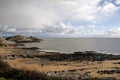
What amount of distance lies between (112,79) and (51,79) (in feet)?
41.5

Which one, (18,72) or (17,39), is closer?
(18,72)

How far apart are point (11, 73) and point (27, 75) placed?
2.11 metres

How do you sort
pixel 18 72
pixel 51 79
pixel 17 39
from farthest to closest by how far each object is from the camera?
pixel 17 39
pixel 18 72
pixel 51 79

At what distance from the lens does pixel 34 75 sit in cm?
2089

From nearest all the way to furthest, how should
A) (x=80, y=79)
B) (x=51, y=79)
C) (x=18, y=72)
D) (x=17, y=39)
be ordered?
(x=51, y=79) < (x=18, y=72) < (x=80, y=79) < (x=17, y=39)

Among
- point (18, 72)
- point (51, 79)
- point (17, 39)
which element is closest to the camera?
point (51, 79)

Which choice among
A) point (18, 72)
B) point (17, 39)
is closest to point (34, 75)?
point (18, 72)

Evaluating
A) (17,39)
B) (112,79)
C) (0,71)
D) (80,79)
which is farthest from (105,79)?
(17,39)

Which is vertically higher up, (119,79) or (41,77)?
(41,77)

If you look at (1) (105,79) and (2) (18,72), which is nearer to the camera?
(2) (18,72)

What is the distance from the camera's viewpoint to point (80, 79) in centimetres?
2938

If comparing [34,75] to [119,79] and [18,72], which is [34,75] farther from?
[119,79]

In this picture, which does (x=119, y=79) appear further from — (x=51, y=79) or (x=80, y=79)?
(x=51, y=79)

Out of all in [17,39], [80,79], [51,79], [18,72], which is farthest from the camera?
[17,39]
